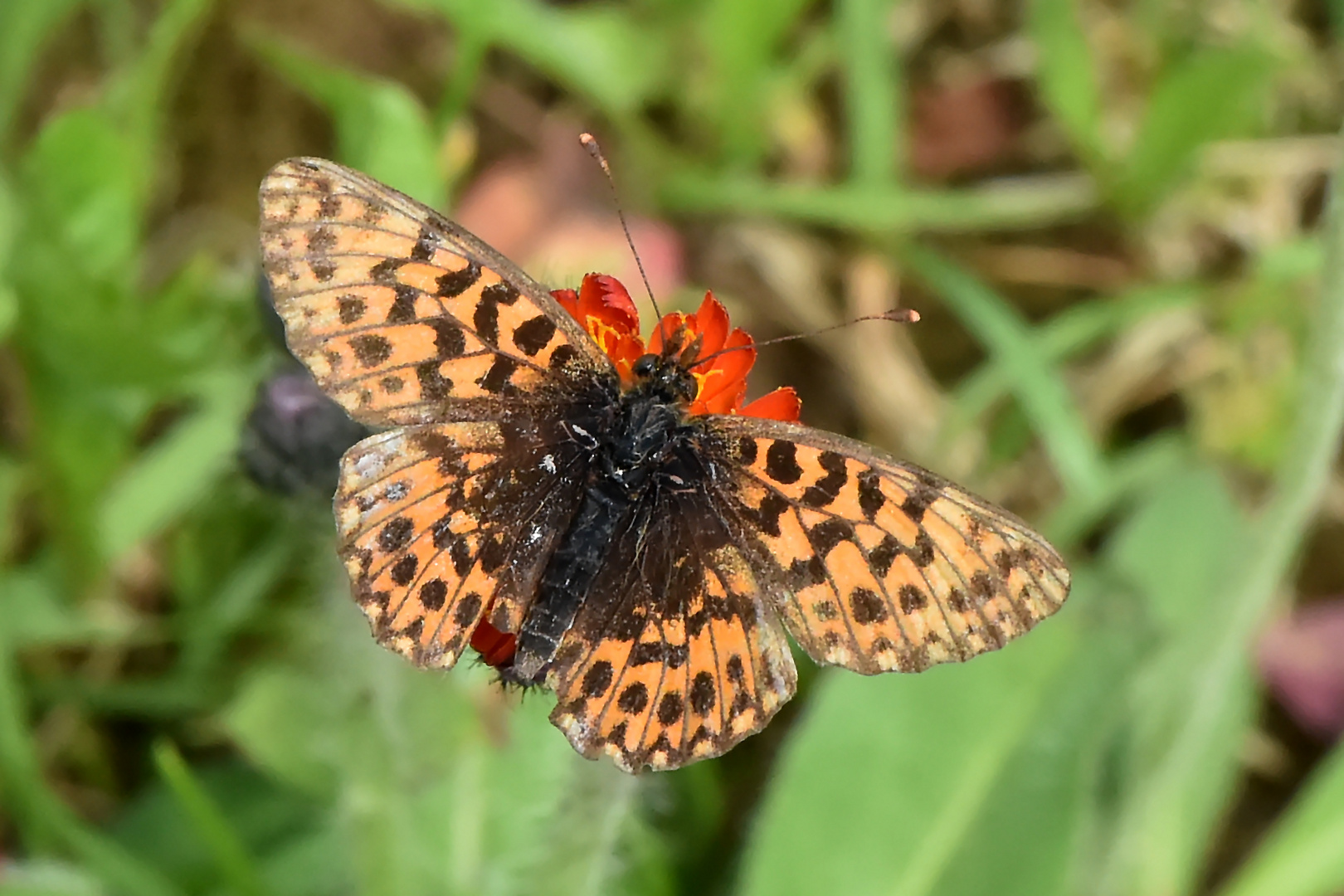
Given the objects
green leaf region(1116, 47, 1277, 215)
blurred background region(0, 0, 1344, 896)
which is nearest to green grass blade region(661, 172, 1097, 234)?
blurred background region(0, 0, 1344, 896)

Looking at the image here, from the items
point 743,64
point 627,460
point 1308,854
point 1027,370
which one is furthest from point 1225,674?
point 743,64

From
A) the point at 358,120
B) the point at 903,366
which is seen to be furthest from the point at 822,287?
the point at 358,120

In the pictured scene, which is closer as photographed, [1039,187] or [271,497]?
[271,497]

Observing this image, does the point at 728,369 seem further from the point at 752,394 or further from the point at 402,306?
the point at 752,394

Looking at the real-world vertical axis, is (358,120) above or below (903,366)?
above

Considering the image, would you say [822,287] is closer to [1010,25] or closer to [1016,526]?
[1010,25]

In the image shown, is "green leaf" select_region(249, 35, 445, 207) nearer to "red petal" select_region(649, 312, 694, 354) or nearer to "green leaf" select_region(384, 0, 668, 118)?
"green leaf" select_region(384, 0, 668, 118)
